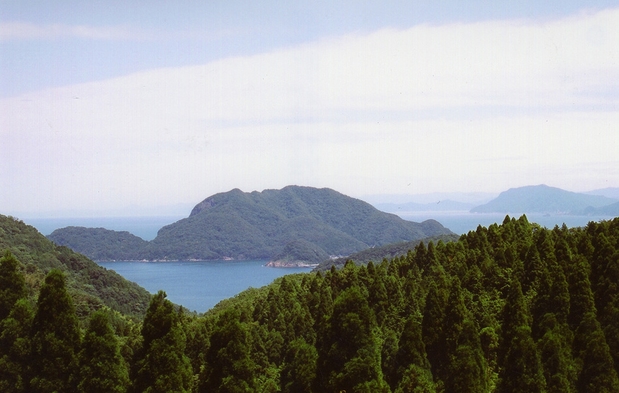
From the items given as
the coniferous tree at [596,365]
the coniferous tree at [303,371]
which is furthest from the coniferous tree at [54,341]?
the coniferous tree at [596,365]

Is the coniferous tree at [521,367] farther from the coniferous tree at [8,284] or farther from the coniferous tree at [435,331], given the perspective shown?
the coniferous tree at [8,284]

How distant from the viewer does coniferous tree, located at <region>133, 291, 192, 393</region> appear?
21.8 m

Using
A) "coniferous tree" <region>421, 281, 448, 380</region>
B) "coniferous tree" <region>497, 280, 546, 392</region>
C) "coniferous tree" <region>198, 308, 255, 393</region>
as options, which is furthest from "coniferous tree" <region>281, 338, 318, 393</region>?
"coniferous tree" <region>497, 280, 546, 392</region>

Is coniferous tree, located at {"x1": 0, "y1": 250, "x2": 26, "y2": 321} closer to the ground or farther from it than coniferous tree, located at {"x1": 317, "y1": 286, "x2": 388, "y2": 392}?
farther from it

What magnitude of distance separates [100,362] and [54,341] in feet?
6.24

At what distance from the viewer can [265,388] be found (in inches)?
1157

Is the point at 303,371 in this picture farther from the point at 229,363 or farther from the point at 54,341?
the point at 54,341

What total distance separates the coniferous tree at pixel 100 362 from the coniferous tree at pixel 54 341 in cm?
61

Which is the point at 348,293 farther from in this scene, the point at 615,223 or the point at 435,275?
the point at 615,223

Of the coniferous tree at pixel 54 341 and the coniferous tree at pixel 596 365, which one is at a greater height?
the coniferous tree at pixel 54 341

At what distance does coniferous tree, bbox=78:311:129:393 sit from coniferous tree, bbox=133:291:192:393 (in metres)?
0.63

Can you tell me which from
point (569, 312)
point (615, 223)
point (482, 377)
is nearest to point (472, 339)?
point (482, 377)

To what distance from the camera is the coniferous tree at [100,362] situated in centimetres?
2161

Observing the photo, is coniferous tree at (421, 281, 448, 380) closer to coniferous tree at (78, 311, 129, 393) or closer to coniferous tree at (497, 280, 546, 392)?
coniferous tree at (497, 280, 546, 392)
